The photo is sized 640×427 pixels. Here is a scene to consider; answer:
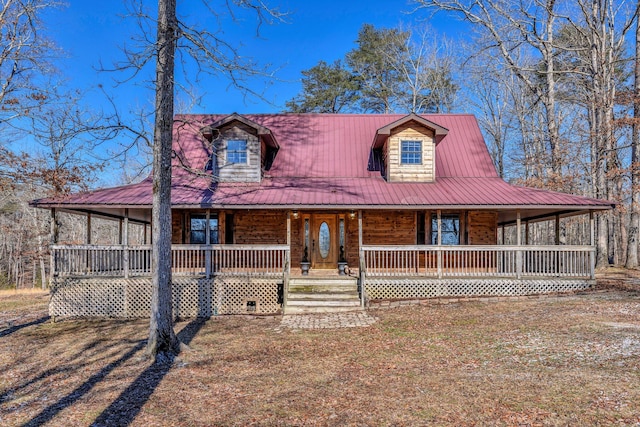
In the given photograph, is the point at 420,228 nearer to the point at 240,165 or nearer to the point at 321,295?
the point at 321,295

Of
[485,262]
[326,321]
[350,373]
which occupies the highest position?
[485,262]

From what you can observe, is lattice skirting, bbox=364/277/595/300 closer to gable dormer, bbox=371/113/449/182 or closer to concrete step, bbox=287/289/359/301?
concrete step, bbox=287/289/359/301

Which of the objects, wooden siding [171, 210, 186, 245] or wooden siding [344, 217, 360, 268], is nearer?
wooden siding [171, 210, 186, 245]

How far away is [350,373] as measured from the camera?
272 inches

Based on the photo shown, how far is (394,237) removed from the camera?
15.4 meters

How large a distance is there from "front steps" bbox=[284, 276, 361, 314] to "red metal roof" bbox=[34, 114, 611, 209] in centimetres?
260

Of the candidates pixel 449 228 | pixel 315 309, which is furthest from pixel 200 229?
pixel 449 228

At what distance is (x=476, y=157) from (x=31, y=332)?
657 inches

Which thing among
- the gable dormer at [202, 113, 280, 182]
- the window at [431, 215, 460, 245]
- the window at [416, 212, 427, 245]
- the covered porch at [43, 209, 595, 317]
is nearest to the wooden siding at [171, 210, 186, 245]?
the covered porch at [43, 209, 595, 317]

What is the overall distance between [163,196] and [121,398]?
375cm

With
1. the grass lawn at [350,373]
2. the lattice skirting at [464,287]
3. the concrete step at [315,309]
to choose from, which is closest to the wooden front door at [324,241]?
the lattice skirting at [464,287]

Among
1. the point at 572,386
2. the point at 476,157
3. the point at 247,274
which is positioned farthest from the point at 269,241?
the point at 572,386

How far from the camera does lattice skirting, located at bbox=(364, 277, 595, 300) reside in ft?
43.7

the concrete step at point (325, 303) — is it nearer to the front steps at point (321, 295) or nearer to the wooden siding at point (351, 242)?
the front steps at point (321, 295)
